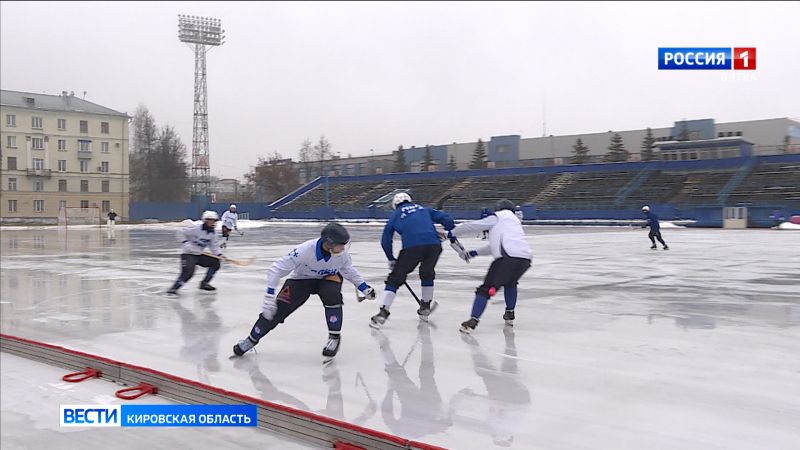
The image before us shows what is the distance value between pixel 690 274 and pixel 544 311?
6.15m

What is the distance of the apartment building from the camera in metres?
76.3

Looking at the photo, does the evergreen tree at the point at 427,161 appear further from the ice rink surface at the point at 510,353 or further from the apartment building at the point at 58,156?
the ice rink surface at the point at 510,353

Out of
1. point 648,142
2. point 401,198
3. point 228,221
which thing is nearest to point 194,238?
point 401,198

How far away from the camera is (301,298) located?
633 centimetres

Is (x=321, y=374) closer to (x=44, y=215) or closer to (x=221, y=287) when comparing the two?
(x=221, y=287)

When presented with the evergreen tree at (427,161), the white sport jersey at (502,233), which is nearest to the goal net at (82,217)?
the evergreen tree at (427,161)

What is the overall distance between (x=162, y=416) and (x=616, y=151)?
6270 centimetres

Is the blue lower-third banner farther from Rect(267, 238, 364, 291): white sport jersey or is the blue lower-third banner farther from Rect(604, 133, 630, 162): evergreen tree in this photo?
Rect(604, 133, 630, 162): evergreen tree

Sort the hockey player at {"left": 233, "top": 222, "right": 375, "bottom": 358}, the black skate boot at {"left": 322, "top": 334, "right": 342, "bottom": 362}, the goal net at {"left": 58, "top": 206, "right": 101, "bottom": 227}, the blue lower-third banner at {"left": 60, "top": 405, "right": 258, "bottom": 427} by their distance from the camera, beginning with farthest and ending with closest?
the goal net at {"left": 58, "top": 206, "right": 101, "bottom": 227} → the black skate boot at {"left": 322, "top": 334, "right": 342, "bottom": 362} → the hockey player at {"left": 233, "top": 222, "right": 375, "bottom": 358} → the blue lower-third banner at {"left": 60, "top": 405, "right": 258, "bottom": 427}

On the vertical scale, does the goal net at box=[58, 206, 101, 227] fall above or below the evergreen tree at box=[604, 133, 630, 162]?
below

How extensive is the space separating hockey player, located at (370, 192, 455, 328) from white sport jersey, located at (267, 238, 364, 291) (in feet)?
6.41

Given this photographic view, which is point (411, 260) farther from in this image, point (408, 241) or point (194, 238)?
point (194, 238)

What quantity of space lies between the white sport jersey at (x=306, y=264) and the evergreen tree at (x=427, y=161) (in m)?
52.2

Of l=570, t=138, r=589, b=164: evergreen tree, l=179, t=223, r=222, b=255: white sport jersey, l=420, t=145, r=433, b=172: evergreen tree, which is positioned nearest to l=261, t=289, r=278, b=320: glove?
l=179, t=223, r=222, b=255: white sport jersey
